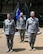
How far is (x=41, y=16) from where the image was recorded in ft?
75.8

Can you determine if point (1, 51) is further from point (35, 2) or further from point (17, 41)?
point (35, 2)

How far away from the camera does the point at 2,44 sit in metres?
14.0

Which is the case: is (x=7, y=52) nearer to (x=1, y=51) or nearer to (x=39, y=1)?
(x=1, y=51)

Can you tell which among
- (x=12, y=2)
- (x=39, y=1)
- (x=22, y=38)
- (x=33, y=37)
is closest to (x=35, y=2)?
(x=39, y=1)

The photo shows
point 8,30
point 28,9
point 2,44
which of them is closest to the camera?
point 8,30

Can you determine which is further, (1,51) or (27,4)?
(27,4)

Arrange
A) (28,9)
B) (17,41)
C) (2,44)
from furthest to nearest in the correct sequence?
(28,9) → (17,41) → (2,44)

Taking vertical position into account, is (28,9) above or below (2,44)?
above

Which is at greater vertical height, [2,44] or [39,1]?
[39,1]

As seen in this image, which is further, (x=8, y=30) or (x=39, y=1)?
(x=39, y=1)

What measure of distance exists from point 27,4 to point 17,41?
27.0 feet

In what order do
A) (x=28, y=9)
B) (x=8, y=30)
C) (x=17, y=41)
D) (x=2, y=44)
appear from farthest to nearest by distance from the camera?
(x=28, y=9) < (x=17, y=41) < (x=2, y=44) < (x=8, y=30)

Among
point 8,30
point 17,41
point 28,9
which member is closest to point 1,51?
point 8,30

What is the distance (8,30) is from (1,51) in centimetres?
116
